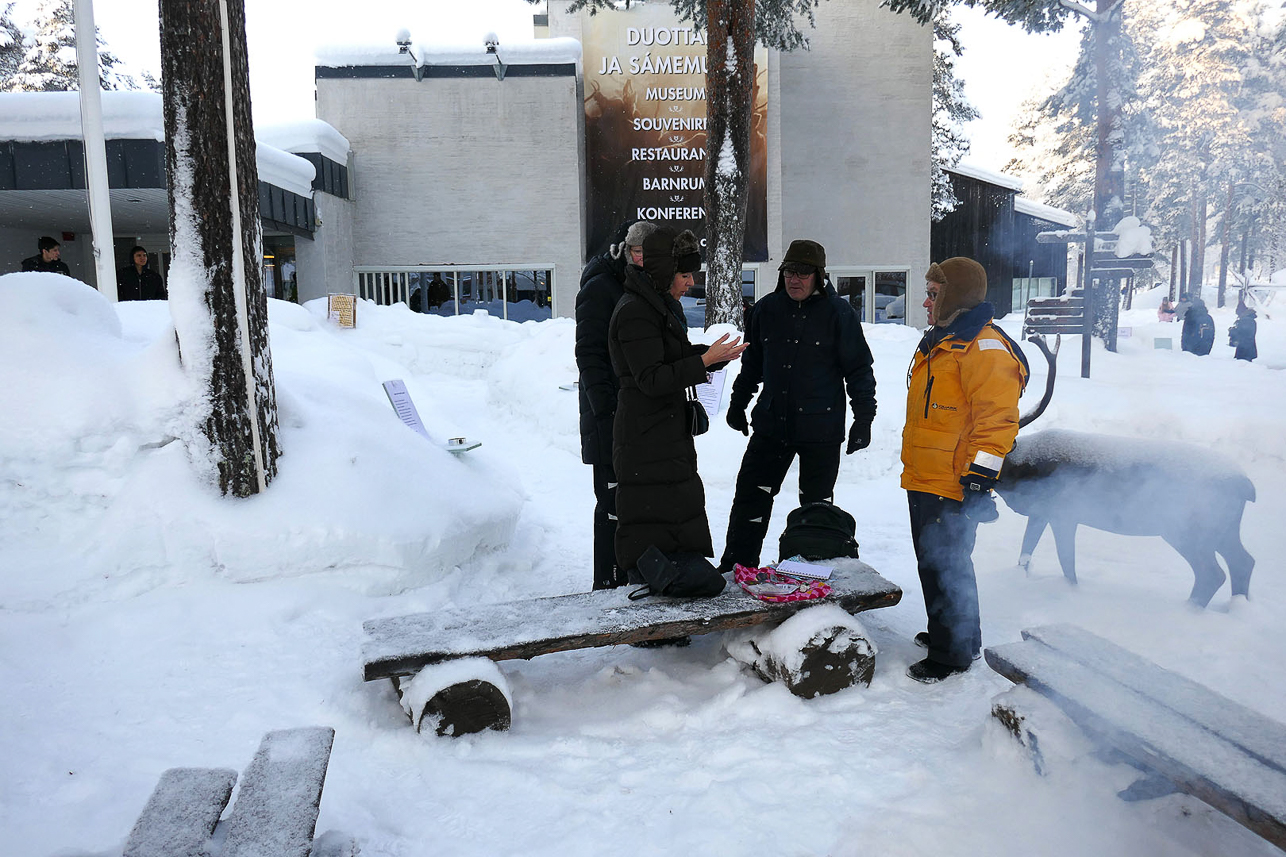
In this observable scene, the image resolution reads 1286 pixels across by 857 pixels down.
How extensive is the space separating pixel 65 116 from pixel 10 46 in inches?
782

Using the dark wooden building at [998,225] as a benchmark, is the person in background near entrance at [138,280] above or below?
below

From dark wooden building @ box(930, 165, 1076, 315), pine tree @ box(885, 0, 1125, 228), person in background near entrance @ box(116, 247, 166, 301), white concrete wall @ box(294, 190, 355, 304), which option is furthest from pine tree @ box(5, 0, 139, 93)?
pine tree @ box(885, 0, 1125, 228)

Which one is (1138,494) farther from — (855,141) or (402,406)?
(855,141)

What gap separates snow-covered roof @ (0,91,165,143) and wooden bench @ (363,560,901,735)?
481 inches

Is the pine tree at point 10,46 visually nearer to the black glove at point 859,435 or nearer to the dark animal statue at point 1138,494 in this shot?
the black glove at point 859,435

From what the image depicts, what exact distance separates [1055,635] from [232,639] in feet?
11.1

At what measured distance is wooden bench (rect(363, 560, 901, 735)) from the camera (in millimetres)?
2924

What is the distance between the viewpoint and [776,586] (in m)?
3.50

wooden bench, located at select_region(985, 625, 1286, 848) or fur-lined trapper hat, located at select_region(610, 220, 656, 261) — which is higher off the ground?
fur-lined trapper hat, located at select_region(610, 220, 656, 261)

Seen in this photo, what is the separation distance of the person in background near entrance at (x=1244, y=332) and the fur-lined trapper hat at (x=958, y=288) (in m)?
2.09

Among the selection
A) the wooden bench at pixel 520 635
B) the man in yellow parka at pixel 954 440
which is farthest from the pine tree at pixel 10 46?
the man in yellow parka at pixel 954 440

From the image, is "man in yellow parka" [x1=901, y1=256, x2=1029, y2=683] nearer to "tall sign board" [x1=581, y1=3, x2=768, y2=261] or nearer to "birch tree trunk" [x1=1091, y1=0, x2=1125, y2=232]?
"birch tree trunk" [x1=1091, y1=0, x2=1125, y2=232]

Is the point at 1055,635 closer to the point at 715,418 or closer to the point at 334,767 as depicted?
the point at 334,767

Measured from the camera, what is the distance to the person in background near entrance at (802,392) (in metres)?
4.05
